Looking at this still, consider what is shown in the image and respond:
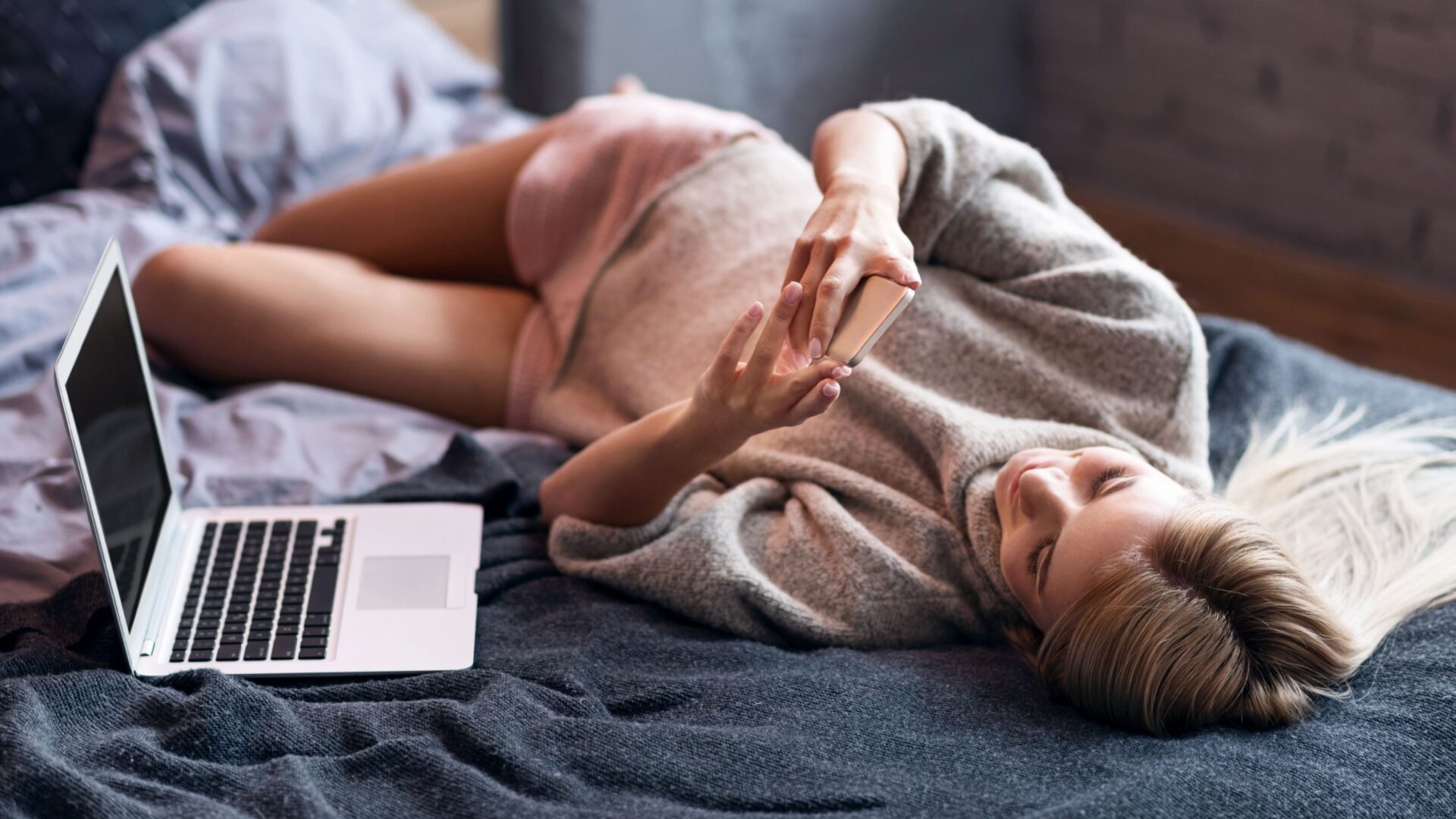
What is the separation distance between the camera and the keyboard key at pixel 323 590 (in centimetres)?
109

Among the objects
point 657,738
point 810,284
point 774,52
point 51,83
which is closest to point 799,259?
point 810,284

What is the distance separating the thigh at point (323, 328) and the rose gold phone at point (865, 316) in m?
0.65

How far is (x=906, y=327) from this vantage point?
1.26 metres

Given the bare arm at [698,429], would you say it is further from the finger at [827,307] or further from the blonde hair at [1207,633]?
the blonde hair at [1207,633]

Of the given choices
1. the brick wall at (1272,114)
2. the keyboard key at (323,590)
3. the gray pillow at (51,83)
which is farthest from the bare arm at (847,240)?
the brick wall at (1272,114)

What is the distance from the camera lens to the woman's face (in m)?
1.01

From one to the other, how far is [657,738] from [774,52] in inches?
73.9

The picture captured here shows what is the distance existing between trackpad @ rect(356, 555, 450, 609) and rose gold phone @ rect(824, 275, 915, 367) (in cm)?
44

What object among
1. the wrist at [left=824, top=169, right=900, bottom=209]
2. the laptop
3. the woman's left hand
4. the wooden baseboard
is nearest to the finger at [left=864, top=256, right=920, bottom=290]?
the woman's left hand

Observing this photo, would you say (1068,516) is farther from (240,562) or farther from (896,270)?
(240,562)

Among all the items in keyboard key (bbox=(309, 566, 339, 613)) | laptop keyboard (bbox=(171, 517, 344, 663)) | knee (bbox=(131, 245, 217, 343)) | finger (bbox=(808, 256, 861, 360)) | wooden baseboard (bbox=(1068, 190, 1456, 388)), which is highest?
finger (bbox=(808, 256, 861, 360))

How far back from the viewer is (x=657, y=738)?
0.95 metres

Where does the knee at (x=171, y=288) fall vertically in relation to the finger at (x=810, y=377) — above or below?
below

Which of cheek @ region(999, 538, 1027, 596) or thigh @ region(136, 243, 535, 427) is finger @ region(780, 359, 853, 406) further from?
thigh @ region(136, 243, 535, 427)
